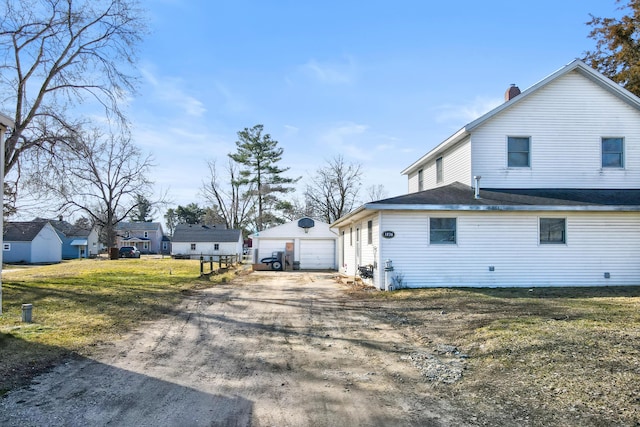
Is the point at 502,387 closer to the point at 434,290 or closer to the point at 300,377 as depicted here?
the point at 300,377

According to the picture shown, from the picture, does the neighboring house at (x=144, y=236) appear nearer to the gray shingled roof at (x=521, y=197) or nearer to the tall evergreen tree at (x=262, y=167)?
the tall evergreen tree at (x=262, y=167)

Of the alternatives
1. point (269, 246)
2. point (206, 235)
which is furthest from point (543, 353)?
point (206, 235)

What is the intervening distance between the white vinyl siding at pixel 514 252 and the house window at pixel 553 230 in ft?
0.54

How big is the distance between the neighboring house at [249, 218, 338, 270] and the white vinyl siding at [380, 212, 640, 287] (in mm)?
15715

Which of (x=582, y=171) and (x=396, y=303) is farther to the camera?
(x=582, y=171)

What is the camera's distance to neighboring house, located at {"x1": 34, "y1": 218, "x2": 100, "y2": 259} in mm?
62750

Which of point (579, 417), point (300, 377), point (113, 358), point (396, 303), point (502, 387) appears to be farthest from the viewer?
point (396, 303)

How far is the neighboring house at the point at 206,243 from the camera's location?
2200 inches

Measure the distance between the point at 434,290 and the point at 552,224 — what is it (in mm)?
5035

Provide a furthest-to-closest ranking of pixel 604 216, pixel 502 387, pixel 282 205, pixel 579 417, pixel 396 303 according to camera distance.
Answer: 1. pixel 282 205
2. pixel 604 216
3. pixel 396 303
4. pixel 502 387
5. pixel 579 417

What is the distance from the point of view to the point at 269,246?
100 ft

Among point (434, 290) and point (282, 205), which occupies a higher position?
point (282, 205)

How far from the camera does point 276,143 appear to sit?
51.8 meters

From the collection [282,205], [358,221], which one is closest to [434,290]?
[358,221]
